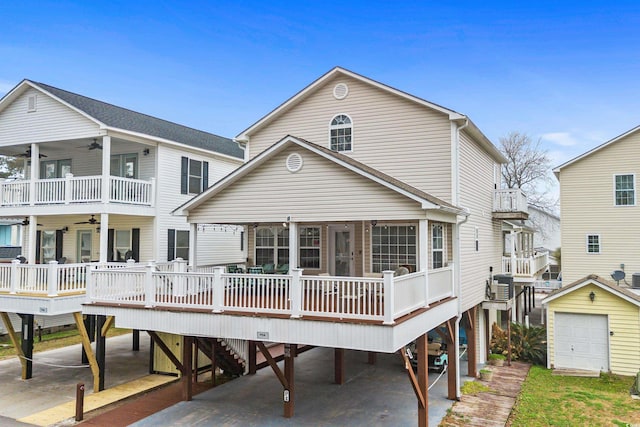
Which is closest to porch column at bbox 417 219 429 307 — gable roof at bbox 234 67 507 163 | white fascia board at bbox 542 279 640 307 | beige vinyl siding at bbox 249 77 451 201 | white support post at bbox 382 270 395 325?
white support post at bbox 382 270 395 325

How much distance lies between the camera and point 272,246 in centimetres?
1639

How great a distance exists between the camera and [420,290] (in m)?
10.6

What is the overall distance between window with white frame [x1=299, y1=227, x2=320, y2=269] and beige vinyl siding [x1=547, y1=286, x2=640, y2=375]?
9.52 m

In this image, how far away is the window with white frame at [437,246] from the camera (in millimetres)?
13975

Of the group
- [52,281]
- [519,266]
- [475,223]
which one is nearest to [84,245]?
[52,281]

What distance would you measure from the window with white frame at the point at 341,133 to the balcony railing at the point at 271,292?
214 inches

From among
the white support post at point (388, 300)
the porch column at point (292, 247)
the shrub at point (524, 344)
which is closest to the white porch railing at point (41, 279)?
the porch column at point (292, 247)

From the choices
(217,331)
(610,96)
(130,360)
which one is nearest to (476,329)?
(217,331)

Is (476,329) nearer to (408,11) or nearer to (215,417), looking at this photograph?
(215,417)

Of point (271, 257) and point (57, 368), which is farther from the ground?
point (271, 257)

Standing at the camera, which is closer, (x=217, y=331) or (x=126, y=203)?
(x=217, y=331)

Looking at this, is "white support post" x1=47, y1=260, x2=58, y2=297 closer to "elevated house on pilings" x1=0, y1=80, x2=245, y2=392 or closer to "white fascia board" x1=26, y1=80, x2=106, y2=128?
"elevated house on pilings" x1=0, y1=80, x2=245, y2=392

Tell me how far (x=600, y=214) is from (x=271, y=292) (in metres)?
17.2

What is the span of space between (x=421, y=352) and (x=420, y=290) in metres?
1.51
